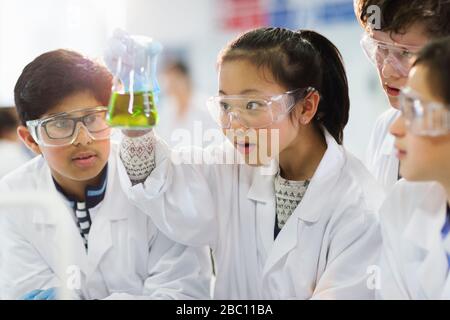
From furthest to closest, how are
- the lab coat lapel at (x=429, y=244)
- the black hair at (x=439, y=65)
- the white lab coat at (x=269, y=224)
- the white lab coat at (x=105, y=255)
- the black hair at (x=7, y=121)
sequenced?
1. the black hair at (x=7, y=121)
2. the white lab coat at (x=105, y=255)
3. the white lab coat at (x=269, y=224)
4. the lab coat lapel at (x=429, y=244)
5. the black hair at (x=439, y=65)

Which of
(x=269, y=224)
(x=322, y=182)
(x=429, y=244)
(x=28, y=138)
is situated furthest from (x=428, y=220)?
(x=28, y=138)

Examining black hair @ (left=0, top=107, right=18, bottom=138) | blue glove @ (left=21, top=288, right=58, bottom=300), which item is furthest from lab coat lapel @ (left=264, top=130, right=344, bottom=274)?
black hair @ (left=0, top=107, right=18, bottom=138)

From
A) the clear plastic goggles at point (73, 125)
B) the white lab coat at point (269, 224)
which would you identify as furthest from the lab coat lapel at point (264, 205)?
the clear plastic goggles at point (73, 125)

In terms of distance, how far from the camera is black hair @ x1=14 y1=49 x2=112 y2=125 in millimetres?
1332

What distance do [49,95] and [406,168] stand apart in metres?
0.77

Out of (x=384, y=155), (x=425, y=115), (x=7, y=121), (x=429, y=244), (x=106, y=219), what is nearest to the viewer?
(x=425, y=115)

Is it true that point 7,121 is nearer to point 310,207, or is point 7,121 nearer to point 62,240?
point 62,240

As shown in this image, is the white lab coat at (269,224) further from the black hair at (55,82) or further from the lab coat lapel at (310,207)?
the black hair at (55,82)

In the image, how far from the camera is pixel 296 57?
1312mm

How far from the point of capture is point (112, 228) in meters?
1.38

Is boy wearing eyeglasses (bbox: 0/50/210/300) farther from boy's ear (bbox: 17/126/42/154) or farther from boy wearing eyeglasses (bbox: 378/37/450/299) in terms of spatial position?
boy wearing eyeglasses (bbox: 378/37/450/299)

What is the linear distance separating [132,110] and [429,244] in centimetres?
62

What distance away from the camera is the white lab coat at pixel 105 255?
1347 mm

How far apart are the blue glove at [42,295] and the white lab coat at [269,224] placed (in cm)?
27
